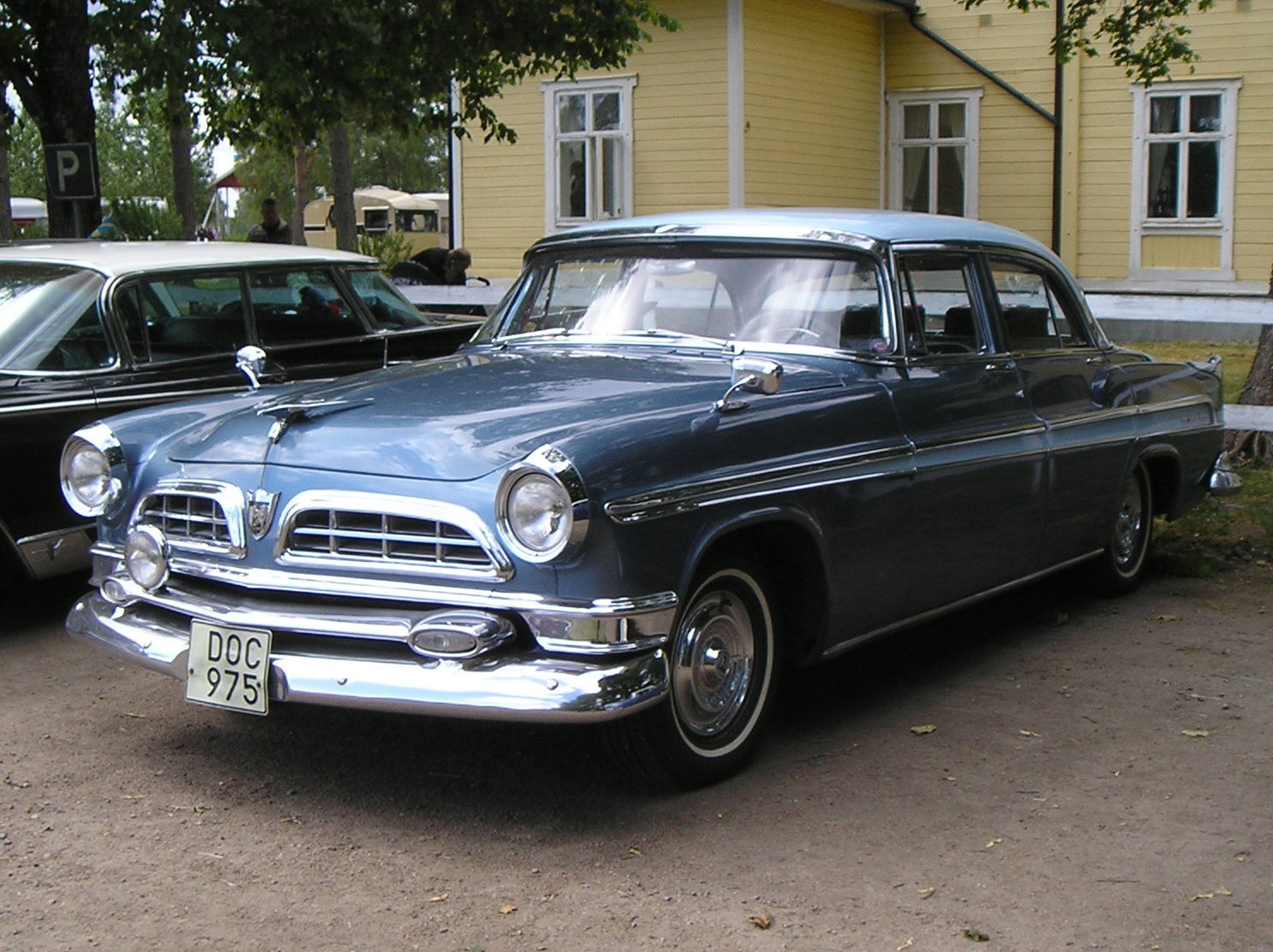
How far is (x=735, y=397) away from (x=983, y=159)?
17.2m

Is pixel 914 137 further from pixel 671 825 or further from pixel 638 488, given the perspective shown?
pixel 671 825

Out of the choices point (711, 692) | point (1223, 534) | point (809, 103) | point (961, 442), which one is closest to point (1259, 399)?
point (1223, 534)

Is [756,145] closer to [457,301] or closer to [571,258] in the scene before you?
[457,301]

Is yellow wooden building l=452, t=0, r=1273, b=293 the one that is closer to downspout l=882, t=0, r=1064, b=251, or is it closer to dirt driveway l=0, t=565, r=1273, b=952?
downspout l=882, t=0, r=1064, b=251

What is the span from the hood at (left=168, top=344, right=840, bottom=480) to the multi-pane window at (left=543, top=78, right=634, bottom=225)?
15081 mm

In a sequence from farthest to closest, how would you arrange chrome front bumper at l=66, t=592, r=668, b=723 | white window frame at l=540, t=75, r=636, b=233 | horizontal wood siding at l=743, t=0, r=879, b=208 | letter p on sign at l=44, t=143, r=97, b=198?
white window frame at l=540, t=75, r=636, b=233, horizontal wood siding at l=743, t=0, r=879, b=208, letter p on sign at l=44, t=143, r=97, b=198, chrome front bumper at l=66, t=592, r=668, b=723

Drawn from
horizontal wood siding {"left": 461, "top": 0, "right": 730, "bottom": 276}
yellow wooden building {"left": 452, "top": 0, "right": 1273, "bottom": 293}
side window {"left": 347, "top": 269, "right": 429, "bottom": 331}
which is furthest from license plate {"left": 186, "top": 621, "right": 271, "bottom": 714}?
yellow wooden building {"left": 452, "top": 0, "right": 1273, "bottom": 293}

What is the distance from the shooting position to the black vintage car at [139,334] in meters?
6.37

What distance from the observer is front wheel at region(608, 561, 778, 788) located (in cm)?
442

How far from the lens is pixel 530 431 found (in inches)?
173

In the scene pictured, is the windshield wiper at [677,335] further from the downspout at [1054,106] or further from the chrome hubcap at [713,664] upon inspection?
the downspout at [1054,106]

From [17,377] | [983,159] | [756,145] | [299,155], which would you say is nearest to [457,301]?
[17,377]

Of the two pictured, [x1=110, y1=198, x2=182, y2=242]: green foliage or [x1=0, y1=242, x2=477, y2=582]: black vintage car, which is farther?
[x1=110, y1=198, x2=182, y2=242]: green foliage

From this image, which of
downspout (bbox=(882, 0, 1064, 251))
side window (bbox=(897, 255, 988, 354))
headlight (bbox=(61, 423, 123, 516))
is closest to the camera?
headlight (bbox=(61, 423, 123, 516))
